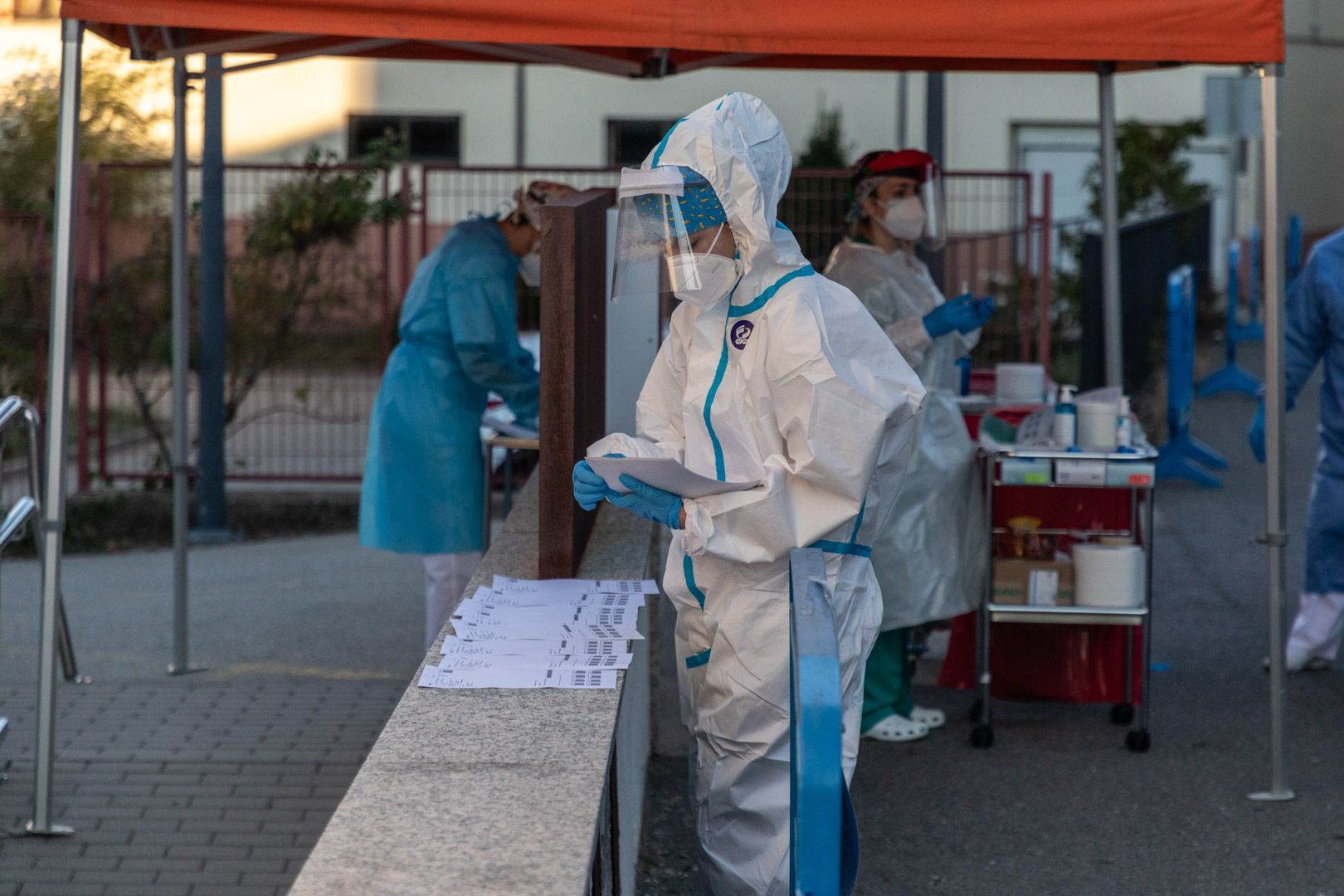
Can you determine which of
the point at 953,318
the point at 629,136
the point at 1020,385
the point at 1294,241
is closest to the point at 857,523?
the point at 953,318

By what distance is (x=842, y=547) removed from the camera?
3117mm

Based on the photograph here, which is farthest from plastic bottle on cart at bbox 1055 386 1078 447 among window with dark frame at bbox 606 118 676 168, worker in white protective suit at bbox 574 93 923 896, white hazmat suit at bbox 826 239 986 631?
window with dark frame at bbox 606 118 676 168

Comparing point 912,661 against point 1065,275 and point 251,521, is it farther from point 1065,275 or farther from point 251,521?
point 1065,275

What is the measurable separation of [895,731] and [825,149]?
455 inches

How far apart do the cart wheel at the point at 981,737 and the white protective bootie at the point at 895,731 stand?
161 millimetres

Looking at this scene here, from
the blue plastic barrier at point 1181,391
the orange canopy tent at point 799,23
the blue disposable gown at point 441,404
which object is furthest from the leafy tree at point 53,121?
the orange canopy tent at point 799,23

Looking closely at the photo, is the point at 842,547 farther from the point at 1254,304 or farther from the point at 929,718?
the point at 1254,304

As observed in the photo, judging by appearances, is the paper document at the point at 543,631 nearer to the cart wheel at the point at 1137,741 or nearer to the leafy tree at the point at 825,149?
the cart wheel at the point at 1137,741

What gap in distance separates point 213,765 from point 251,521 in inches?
180

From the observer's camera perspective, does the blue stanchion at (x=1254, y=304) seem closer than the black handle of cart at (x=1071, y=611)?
No

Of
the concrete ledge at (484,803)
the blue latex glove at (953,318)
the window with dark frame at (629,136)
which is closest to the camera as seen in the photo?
the concrete ledge at (484,803)

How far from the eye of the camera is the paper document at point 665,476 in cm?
297

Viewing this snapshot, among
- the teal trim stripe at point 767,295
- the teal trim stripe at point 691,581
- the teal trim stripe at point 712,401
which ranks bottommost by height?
the teal trim stripe at point 691,581

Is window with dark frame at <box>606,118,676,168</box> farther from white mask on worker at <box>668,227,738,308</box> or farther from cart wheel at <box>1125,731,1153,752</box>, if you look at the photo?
white mask on worker at <box>668,227,738,308</box>
